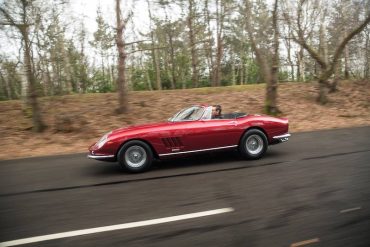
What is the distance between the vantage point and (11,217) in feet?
15.8

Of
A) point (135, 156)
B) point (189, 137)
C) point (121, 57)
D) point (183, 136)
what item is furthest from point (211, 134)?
point (121, 57)

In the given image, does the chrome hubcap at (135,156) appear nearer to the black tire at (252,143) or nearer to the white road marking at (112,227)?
the black tire at (252,143)

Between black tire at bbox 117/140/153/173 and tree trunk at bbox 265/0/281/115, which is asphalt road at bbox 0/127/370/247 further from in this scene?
tree trunk at bbox 265/0/281/115

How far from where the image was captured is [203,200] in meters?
5.22

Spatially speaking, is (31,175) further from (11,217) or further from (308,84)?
(308,84)

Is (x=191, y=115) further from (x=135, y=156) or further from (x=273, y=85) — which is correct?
(x=273, y=85)

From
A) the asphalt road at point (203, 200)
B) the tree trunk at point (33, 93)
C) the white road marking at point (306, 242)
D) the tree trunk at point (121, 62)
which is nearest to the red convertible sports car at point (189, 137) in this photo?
the asphalt road at point (203, 200)

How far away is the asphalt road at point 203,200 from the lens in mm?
3969

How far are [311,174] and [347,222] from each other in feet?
7.65

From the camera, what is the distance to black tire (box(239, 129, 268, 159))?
800 centimetres

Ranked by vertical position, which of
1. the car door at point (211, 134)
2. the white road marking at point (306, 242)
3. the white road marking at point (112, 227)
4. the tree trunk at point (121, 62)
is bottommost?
the white road marking at point (306, 242)

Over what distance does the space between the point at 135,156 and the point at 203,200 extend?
8.06ft

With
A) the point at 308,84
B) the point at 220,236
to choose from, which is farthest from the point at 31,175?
the point at 308,84

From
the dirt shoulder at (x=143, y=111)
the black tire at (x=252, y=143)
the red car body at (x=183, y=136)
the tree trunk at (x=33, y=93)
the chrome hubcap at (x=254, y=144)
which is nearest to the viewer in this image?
the red car body at (x=183, y=136)
